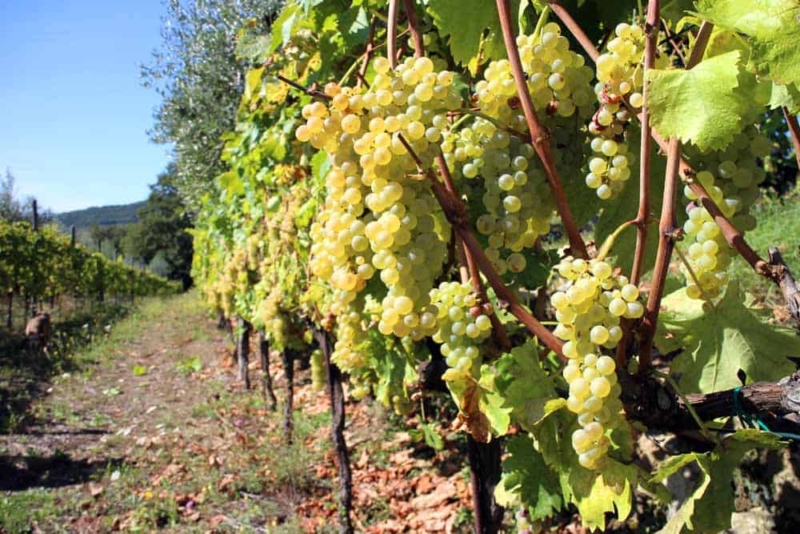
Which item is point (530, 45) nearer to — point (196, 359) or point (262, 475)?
point (262, 475)

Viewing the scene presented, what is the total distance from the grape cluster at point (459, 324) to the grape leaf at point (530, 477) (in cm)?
19

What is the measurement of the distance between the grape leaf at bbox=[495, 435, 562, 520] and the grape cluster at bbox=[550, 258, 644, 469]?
290 millimetres

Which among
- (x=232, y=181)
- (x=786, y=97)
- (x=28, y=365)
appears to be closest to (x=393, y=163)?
(x=786, y=97)

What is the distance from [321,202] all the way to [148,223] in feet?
210

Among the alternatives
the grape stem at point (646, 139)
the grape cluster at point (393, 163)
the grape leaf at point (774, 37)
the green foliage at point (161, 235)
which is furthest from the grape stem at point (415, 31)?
the green foliage at point (161, 235)

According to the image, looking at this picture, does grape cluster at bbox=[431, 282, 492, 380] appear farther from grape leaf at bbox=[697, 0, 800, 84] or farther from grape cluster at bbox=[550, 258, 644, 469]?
grape leaf at bbox=[697, 0, 800, 84]

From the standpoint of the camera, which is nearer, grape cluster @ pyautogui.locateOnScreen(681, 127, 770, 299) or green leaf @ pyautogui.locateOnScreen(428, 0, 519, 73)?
grape cluster @ pyautogui.locateOnScreen(681, 127, 770, 299)

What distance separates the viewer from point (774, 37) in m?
0.67

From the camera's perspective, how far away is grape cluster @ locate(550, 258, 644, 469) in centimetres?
81

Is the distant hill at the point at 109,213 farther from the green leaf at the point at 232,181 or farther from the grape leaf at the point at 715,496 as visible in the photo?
the grape leaf at the point at 715,496

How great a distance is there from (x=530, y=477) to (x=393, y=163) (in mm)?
663

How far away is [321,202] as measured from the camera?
3357 mm

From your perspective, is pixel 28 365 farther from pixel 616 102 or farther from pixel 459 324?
pixel 616 102

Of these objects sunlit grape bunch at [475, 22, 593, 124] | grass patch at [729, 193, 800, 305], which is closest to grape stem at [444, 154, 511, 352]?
sunlit grape bunch at [475, 22, 593, 124]
